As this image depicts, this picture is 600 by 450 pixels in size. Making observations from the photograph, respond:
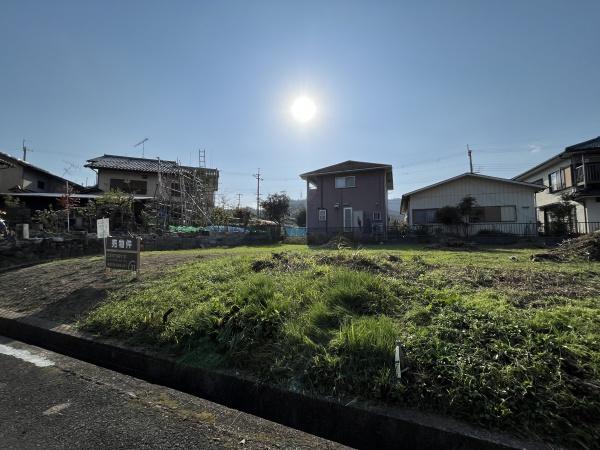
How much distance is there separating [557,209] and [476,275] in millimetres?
18527

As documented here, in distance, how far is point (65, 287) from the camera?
540 cm

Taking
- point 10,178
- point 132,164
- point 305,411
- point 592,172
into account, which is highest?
point 132,164

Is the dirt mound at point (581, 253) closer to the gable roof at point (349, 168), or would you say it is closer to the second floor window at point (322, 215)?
the gable roof at point (349, 168)

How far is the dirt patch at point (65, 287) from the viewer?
4.45m

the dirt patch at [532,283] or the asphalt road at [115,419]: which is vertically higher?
the dirt patch at [532,283]

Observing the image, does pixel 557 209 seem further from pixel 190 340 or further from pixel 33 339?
pixel 33 339

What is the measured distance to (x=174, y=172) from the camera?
875 inches

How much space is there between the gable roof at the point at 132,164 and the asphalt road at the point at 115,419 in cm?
2163

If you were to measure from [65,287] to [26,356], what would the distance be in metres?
2.50

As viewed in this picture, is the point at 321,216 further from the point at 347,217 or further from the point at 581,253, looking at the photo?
the point at 581,253

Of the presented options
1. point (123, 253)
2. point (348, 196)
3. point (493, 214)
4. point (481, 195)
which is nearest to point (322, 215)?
point (348, 196)

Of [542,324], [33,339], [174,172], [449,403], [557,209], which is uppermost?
[174,172]

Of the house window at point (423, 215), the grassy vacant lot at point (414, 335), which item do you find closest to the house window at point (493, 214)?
the house window at point (423, 215)

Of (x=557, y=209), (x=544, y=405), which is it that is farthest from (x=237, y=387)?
(x=557, y=209)
